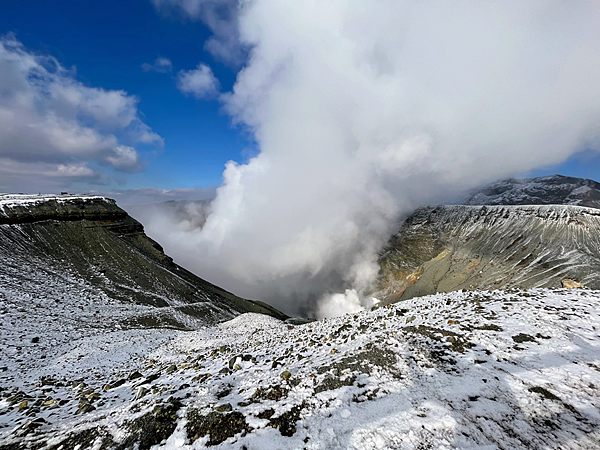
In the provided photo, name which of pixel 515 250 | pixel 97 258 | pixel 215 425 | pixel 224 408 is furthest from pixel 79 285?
pixel 515 250

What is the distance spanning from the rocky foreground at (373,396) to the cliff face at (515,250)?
78278 millimetres

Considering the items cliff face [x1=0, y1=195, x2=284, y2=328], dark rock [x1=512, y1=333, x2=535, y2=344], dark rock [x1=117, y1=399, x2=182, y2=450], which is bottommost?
dark rock [x1=117, y1=399, x2=182, y2=450]

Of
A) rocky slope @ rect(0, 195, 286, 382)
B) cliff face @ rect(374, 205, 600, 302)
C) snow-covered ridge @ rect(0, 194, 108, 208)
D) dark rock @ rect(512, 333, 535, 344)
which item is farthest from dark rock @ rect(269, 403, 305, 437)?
cliff face @ rect(374, 205, 600, 302)

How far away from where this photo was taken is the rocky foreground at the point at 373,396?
15.0 feet

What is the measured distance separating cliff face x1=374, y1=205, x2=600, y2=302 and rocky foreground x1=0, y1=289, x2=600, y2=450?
78278 mm

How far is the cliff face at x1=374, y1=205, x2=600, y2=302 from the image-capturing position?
6994 cm

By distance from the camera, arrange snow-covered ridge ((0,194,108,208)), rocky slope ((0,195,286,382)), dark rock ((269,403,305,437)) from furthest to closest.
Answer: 1. snow-covered ridge ((0,194,108,208))
2. rocky slope ((0,195,286,382))
3. dark rock ((269,403,305,437))

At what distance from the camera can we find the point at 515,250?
89562mm

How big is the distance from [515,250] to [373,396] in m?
113

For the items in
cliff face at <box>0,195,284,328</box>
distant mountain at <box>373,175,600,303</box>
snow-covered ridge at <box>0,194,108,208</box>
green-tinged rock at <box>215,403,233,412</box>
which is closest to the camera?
green-tinged rock at <box>215,403,233,412</box>

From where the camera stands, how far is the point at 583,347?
22.9ft

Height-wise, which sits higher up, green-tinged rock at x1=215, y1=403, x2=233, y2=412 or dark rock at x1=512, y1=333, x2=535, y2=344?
dark rock at x1=512, y1=333, x2=535, y2=344

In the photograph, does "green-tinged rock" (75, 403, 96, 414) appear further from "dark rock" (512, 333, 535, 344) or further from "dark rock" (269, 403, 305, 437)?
"dark rock" (512, 333, 535, 344)

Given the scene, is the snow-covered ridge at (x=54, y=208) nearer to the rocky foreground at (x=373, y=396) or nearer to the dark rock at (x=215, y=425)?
the rocky foreground at (x=373, y=396)
